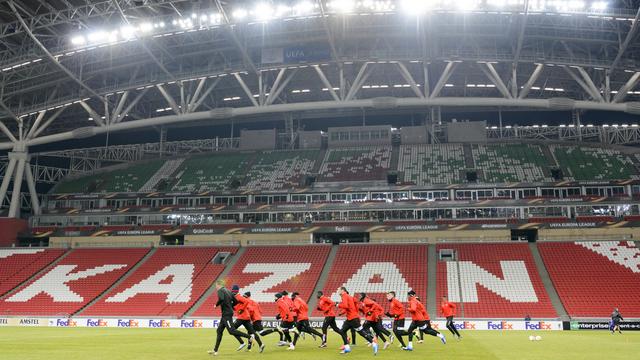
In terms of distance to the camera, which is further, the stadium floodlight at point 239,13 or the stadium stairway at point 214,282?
the stadium floodlight at point 239,13

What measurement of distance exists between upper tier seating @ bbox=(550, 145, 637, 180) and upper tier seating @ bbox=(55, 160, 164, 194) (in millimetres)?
49586

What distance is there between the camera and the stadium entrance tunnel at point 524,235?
53.1m

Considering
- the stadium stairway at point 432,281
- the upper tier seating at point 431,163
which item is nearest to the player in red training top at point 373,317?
the stadium stairway at point 432,281

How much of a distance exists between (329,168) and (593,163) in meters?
29.2

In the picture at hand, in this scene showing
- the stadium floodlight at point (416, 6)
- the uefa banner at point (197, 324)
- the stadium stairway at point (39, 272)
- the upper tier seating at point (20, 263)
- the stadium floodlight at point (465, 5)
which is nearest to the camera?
the uefa banner at point (197, 324)

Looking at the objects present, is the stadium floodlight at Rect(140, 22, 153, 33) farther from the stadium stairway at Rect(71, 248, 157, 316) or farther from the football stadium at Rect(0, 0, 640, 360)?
the stadium stairway at Rect(71, 248, 157, 316)

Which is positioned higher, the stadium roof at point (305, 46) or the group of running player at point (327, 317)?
the stadium roof at point (305, 46)

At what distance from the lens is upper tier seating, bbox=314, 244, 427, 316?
43.9 meters

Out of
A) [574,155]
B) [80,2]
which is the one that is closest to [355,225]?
[574,155]

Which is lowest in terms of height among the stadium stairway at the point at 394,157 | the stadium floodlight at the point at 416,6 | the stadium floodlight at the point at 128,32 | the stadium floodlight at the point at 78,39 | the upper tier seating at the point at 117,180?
the upper tier seating at the point at 117,180

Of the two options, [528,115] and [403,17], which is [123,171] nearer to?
[403,17]

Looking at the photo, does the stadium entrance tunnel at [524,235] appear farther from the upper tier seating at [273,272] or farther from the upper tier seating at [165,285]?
the upper tier seating at [165,285]

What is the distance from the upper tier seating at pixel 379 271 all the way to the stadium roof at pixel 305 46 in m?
14.1

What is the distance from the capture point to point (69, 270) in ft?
172
